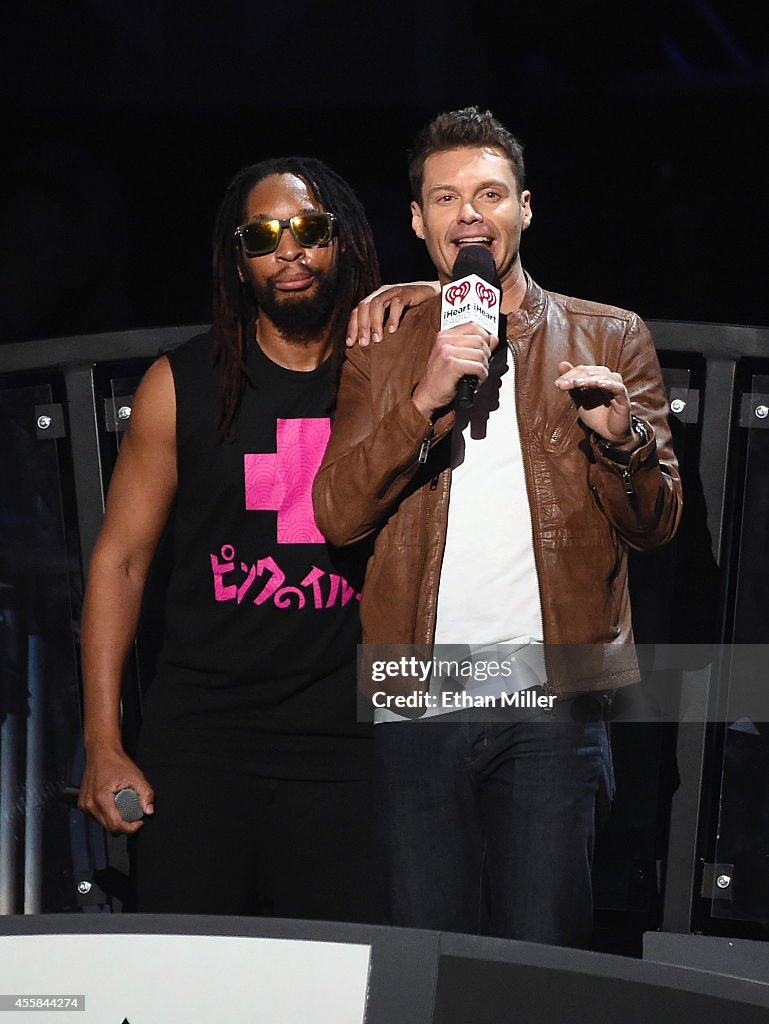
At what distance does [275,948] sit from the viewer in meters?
1.08

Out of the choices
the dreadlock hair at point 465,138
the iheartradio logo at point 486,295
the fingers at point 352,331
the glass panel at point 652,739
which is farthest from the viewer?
the glass panel at point 652,739

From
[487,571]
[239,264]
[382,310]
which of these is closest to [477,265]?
[382,310]

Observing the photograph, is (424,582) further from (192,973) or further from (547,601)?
(192,973)

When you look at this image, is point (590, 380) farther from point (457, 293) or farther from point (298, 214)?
point (298, 214)

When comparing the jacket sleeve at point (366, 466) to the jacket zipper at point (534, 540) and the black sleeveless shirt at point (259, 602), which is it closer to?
the jacket zipper at point (534, 540)

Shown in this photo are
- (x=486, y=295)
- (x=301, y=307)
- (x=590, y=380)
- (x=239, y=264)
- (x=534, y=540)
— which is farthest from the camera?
(x=239, y=264)

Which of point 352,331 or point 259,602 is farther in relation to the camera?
point 259,602

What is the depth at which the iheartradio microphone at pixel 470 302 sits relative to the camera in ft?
5.46

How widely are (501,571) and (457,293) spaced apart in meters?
0.42

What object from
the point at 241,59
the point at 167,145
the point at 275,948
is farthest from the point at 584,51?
the point at 275,948

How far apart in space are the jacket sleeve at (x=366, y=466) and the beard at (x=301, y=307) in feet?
0.98

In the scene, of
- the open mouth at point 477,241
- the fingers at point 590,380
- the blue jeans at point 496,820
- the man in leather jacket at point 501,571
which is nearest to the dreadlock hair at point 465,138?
the man in leather jacket at point 501,571

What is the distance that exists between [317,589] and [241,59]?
1308 mm

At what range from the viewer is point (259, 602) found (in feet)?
7.21
